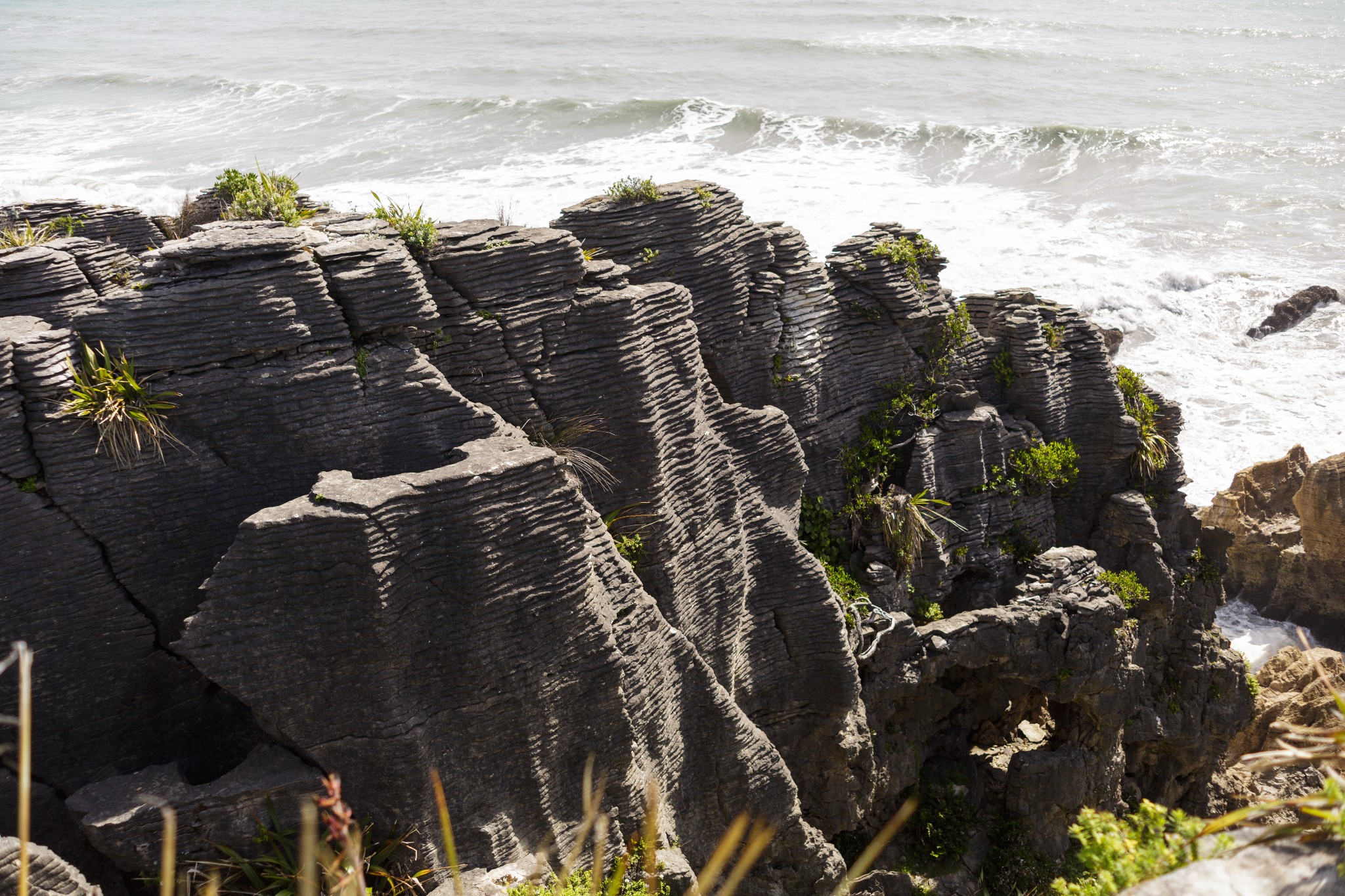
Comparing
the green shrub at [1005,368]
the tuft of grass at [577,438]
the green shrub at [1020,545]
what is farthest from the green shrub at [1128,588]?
the tuft of grass at [577,438]

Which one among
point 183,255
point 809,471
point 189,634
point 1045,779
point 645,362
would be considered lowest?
point 1045,779

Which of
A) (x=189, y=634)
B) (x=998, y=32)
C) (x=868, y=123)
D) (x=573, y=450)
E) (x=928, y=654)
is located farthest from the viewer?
(x=998, y=32)

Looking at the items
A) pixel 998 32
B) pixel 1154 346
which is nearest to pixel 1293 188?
pixel 1154 346

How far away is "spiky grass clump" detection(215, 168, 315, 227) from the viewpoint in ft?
41.1

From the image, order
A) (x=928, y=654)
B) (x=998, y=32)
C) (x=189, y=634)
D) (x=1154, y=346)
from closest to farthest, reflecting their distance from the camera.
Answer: (x=189, y=634), (x=928, y=654), (x=1154, y=346), (x=998, y=32)

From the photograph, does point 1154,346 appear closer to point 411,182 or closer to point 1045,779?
point 1045,779

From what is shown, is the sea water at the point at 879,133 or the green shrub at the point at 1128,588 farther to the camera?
the sea water at the point at 879,133

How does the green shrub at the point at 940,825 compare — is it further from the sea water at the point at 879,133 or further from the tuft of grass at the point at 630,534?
the sea water at the point at 879,133

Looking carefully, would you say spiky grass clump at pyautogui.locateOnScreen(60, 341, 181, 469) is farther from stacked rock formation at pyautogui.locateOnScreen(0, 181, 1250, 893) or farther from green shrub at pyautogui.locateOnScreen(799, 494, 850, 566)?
green shrub at pyautogui.locateOnScreen(799, 494, 850, 566)

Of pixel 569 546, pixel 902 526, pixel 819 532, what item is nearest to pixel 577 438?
pixel 569 546

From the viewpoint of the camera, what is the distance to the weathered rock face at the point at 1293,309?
36406 mm

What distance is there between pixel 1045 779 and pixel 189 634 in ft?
40.5

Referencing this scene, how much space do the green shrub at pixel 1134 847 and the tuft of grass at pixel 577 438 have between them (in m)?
6.42

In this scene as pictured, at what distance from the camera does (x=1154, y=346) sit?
35781mm
